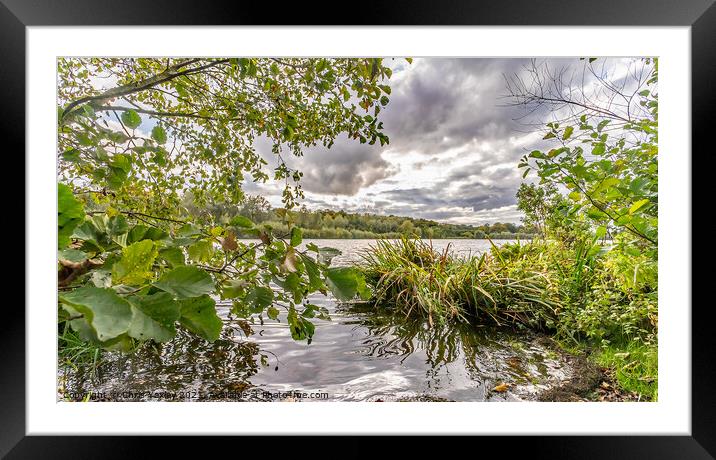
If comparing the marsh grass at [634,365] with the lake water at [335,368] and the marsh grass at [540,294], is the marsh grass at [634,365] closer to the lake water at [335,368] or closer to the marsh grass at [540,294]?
the marsh grass at [540,294]

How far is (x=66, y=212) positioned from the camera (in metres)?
0.32

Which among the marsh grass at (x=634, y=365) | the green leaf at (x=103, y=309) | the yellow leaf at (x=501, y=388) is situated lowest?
the yellow leaf at (x=501, y=388)

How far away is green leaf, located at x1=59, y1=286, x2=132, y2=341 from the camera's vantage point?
0.74ft

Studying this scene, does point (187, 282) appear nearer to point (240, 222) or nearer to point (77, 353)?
point (240, 222)

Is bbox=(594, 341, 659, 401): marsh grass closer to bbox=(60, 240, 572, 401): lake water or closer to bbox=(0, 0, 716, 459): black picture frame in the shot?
bbox=(60, 240, 572, 401): lake water

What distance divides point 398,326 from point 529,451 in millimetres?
1328

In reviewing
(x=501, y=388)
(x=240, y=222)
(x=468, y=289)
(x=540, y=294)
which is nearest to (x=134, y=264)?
(x=240, y=222)
